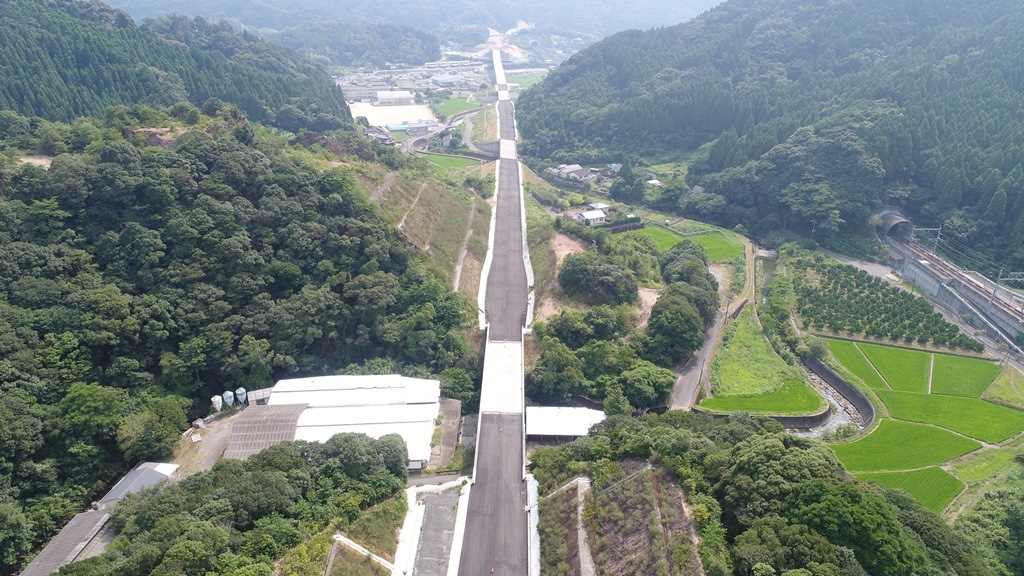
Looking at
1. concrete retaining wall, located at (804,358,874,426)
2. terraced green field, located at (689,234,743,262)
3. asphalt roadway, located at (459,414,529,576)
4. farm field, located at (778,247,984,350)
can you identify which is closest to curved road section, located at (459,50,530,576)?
asphalt roadway, located at (459,414,529,576)

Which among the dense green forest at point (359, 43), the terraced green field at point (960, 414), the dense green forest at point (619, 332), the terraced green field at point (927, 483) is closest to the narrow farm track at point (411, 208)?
the dense green forest at point (619, 332)

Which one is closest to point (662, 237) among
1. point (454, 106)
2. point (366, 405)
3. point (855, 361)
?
point (855, 361)

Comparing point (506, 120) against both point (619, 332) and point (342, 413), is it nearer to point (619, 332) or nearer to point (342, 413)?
point (619, 332)

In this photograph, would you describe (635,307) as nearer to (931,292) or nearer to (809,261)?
(809,261)

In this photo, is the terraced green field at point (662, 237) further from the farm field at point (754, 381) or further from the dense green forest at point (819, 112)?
the farm field at point (754, 381)

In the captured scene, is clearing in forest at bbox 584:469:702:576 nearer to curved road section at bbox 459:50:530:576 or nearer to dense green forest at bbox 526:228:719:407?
curved road section at bbox 459:50:530:576
